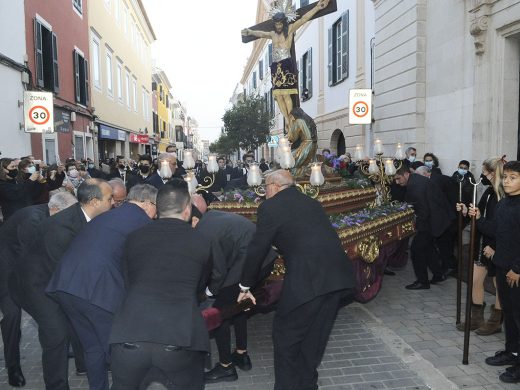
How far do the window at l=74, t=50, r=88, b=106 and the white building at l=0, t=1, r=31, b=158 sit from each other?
5262 millimetres

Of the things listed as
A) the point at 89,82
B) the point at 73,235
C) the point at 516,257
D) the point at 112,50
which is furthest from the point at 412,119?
the point at 112,50

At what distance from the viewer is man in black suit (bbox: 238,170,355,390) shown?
3.50m

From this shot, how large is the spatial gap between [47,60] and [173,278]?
45.7 feet

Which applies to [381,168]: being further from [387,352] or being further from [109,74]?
[109,74]

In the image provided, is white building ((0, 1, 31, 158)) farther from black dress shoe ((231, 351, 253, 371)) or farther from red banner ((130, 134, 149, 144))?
red banner ((130, 134, 149, 144))

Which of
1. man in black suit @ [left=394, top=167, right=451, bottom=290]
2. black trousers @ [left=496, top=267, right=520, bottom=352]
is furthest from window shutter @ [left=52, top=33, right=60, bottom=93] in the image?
black trousers @ [left=496, top=267, right=520, bottom=352]

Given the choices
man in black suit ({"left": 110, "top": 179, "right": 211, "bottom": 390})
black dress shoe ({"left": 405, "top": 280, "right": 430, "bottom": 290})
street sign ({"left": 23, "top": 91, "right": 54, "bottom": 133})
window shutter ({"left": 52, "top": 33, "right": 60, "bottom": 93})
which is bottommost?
black dress shoe ({"left": 405, "top": 280, "right": 430, "bottom": 290})

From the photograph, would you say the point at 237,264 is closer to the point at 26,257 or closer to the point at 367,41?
the point at 26,257

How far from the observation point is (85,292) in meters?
3.21

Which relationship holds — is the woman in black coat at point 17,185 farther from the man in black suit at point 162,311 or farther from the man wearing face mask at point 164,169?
the man in black suit at point 162,311

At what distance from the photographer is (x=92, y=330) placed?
11.3ft

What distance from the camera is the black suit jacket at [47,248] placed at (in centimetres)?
363

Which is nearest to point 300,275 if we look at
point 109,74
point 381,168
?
point 381,168

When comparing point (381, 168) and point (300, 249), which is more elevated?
point (381, 168)
